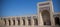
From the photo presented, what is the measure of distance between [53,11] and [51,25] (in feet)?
1.61

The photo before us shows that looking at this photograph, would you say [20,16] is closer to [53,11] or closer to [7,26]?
[7,26]

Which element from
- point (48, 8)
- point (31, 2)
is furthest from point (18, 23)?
point (48, 8)

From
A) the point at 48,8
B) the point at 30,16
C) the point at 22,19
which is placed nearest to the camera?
the point at 48,8

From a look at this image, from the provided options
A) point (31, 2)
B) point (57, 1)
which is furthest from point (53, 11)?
point (31, 2)

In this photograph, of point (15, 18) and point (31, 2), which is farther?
point (15, 18)

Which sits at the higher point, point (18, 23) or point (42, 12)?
point (42, 12)

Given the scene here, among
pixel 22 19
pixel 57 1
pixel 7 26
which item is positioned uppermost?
pixel 57 1

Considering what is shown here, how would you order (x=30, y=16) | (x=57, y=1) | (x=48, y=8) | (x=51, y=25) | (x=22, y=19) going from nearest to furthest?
1. (x=57, y=1)
2. (x=51, y=25)
3. (x=48, y=8)
4. (x=30, y=16)
5. (x=22, y=19)

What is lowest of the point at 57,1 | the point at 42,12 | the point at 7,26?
the point at 7,26

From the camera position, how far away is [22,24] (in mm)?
3971

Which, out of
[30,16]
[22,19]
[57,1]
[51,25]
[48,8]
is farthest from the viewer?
[22,19]

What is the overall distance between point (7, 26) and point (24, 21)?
74 centimetres

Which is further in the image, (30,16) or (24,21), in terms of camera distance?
(24,21)

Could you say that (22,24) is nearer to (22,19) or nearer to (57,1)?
(22,19)
